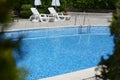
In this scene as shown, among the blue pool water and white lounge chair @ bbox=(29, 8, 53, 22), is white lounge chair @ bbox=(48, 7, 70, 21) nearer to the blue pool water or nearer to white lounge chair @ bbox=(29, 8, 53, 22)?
white lounge chair @ bbox=(29, 8, 53, 22)

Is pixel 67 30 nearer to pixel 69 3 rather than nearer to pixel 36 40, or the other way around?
pixel 36 40

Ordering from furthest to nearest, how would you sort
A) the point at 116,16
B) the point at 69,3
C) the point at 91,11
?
1. the point at 91,11
2. the point at 69,3
3. the point at 116,16

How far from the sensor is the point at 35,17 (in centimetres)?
2119

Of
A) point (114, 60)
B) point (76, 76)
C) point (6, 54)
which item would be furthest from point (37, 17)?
point (6, 54)

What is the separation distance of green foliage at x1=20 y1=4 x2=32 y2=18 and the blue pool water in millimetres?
4065

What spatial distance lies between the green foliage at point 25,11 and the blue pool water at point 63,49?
407 cm

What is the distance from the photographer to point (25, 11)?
22609 millimetres

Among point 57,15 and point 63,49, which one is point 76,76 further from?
point 57,15

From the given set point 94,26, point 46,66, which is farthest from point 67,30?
point 46,66

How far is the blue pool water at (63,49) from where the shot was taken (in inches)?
439

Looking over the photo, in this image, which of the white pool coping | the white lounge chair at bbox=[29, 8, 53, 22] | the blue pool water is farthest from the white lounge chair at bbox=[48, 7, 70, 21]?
the white pool coping

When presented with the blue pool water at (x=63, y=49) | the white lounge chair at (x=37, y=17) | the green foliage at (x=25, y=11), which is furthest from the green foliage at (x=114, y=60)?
the green foliage at (x=25, y=11)

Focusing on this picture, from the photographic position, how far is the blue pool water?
11141 millimetres

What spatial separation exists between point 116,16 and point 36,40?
12.2 meters
